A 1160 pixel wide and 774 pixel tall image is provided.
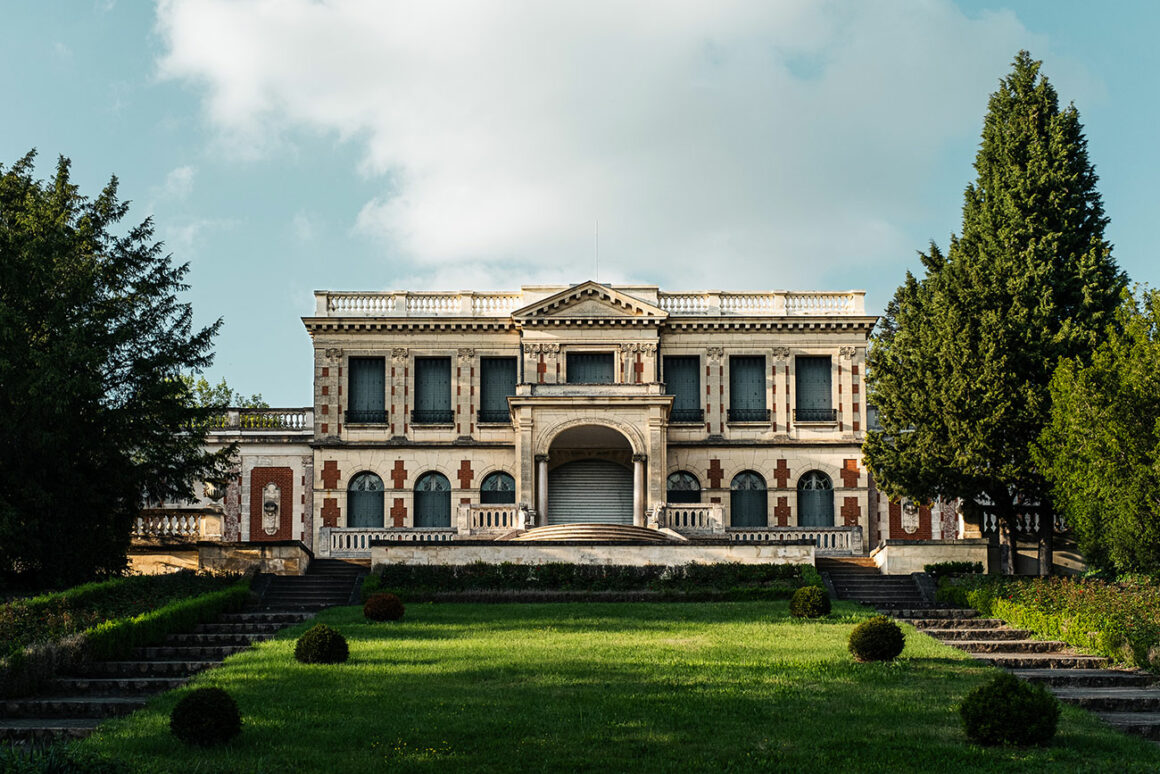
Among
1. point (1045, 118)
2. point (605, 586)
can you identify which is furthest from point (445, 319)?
point (1045, 118)

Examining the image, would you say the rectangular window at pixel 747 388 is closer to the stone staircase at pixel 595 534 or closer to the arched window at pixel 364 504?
the stone staircase at pixel 595 534

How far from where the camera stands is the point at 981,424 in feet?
119

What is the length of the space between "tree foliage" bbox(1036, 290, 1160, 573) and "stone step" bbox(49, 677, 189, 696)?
785 inches

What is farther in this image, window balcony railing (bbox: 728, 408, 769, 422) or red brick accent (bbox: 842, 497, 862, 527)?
window balcony railing (bbox: 728, 408, 769, 422)

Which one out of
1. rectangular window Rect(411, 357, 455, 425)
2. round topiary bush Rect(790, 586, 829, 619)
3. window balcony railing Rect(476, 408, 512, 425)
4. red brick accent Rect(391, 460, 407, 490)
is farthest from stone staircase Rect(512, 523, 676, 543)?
rectangular window Rect(411, 357, 455, 425)

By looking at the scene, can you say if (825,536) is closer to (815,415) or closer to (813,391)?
(815,415)

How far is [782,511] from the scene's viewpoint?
46.4 m

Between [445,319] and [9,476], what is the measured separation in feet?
59.5

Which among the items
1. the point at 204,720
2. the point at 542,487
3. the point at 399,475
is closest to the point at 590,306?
the point at 542,487

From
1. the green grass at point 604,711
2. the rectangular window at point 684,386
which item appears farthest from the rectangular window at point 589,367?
the green grass at point 604,711

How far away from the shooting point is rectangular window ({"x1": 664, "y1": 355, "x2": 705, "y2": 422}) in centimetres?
4722

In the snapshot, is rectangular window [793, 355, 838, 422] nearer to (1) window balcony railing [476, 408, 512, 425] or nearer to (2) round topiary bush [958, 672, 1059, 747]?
(1) window balcony railing [476, 408, 512, 425]

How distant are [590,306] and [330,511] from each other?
10984 mm

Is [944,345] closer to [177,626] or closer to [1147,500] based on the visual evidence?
[1147,500]
